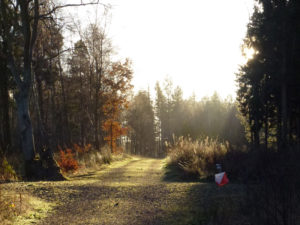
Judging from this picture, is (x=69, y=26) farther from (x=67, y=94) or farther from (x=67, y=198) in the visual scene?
(x=67, y=94)

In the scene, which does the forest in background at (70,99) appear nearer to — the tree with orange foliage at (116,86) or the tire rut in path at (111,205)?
the tree with orange foliage at (116,86)

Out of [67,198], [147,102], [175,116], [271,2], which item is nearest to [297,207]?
[67,198]

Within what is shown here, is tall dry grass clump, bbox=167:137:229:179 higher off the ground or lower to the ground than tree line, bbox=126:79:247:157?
lower

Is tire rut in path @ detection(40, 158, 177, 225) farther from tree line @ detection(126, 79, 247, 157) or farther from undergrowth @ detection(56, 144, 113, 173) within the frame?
tree line @ detection(126, 79, 247, 157)

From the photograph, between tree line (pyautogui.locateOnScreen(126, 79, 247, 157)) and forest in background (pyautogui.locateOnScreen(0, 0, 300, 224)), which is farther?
tree line (pyautogui.locateOnScreen(126, 79, 247, 157))

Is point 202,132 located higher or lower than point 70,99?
lower

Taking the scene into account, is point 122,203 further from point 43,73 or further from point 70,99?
point 70,99

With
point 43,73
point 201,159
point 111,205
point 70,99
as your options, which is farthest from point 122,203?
point 70,99

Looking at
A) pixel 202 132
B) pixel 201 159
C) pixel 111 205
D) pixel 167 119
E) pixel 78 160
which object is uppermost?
pixel 167 119

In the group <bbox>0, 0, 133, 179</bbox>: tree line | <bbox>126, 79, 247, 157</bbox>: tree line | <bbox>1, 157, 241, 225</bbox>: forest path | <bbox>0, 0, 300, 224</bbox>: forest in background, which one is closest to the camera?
<bbox>1, 157, 241, 225</bbox>: forest path

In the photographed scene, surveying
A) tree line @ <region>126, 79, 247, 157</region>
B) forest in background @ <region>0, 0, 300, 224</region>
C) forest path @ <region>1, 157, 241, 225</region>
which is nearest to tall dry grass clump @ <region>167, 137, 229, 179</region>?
forest in background @ <region>0, 0, 300, 224</region>

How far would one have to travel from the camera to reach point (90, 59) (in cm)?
2419

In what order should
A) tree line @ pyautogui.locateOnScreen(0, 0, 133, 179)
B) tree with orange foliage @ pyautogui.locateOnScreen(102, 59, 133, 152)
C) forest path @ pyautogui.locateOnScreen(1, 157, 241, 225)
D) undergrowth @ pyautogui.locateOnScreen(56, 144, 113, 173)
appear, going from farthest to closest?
tree with orange foliage @ pyautogui.locateOnScreen(102, 59, 133, 152) < undergrowth @ pyautogui.locateOnScreen(56, 144, 113, 173) < tree line @ pyautogui.locateOnScreen(0, 0, 133, 179) < forest path @ pyautogui.locateOnScreen(1, 157, 241, 225)

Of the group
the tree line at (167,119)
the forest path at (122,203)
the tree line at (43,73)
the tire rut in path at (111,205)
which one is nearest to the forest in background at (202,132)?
the tree line at (43,73)
